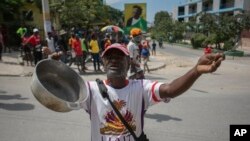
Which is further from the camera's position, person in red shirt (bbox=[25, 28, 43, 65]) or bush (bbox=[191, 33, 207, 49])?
bush (bbox=[191, 33, 207, 49])

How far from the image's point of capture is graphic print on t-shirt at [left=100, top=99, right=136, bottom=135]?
2.13 metres

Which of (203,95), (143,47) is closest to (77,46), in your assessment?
(143,47)

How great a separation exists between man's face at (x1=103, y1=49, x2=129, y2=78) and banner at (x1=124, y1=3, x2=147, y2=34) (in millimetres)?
6315

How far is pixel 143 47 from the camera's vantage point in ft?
41.7

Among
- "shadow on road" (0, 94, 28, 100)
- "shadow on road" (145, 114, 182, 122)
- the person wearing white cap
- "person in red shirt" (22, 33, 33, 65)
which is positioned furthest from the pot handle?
"person in red shirt" (22, 33, 33, 65)

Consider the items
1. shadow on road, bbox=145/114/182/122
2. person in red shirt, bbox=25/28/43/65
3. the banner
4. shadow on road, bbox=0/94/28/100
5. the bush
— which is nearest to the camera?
shadow on road, bbox=145/114/182/122

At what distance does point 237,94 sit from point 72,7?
20867mm

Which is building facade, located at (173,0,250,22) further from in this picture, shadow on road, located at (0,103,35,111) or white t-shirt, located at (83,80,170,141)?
white t-shirt, located at (83,80,170,141)

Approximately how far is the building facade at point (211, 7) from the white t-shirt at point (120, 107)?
3362cm

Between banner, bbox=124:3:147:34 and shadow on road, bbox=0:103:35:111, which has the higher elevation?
banner, bbox=124:3:147:34

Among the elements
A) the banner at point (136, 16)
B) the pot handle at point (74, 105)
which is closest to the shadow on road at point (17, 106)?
the banner at point (136, 16)

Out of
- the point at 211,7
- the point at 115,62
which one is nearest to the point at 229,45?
the point at 115,62

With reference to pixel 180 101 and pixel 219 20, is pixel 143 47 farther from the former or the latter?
pixel 219 20

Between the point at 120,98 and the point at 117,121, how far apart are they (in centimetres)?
17
